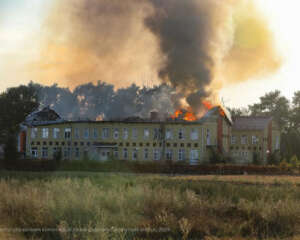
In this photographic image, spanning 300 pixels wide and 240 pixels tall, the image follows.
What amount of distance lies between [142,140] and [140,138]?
386 millimetres

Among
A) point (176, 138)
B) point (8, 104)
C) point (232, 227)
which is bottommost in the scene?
point (232, 227)

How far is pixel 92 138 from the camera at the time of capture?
5553cm

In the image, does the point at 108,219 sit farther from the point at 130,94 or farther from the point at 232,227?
the point at 130,94

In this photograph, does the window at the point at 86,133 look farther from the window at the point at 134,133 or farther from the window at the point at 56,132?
the window at the point at 134,133

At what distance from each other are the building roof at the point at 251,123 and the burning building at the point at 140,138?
Answer: 18.6ft

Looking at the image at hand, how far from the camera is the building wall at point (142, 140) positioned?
5419 cm

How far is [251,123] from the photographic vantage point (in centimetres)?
6353

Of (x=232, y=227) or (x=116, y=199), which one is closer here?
(x=232, y=227)

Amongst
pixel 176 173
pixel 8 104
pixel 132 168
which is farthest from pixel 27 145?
pixel 176 173

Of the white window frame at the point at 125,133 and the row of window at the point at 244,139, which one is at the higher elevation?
the white window frame at the point at 125,133

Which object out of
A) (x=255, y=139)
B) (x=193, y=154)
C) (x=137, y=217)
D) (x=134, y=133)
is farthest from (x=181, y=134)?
(x=137, y=217)

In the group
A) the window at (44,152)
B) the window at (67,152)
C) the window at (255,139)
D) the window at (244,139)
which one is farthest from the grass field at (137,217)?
the window at (244,139)

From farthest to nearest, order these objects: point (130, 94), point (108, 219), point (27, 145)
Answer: point (130, 94)
point (27, 145)
point (108, 219)

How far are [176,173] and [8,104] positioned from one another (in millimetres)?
42500
